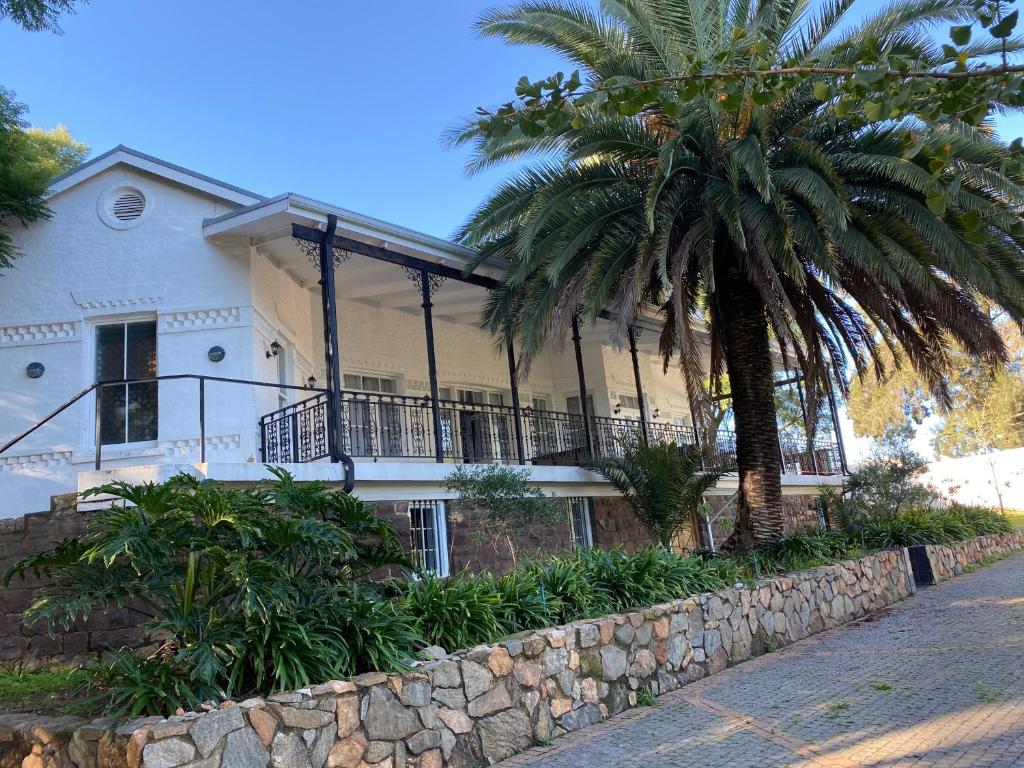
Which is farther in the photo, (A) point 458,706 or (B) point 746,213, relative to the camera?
(B) point 746,213

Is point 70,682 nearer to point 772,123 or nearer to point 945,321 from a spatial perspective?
Answer: point 772,123

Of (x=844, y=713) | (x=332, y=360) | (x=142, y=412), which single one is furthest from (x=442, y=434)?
(x=844, y=713)

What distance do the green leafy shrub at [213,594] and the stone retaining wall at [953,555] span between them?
1147 cm

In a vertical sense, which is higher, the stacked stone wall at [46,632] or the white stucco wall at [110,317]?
the white stucco wall at [110,317]

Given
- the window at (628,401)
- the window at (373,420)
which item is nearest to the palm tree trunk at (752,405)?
the window at (373,420)

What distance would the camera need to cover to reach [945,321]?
443 inches

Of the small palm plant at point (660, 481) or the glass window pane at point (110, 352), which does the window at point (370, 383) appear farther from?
the small palm plant at point (660, 481)

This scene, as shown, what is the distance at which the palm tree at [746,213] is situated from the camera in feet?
32.0

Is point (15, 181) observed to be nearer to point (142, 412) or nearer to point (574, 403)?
point (142, 412)

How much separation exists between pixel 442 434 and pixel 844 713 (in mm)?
9148

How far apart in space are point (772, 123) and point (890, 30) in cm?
167

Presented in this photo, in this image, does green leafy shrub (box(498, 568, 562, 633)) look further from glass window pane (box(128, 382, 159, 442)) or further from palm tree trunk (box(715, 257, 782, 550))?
glass window pane (box(128, 382, 159, 442))

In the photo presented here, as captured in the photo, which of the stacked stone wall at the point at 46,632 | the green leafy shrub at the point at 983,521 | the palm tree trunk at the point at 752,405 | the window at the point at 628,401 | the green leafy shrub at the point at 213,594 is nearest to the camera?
the green leafy shrub at the point at 213,594

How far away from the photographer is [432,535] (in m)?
11.3
